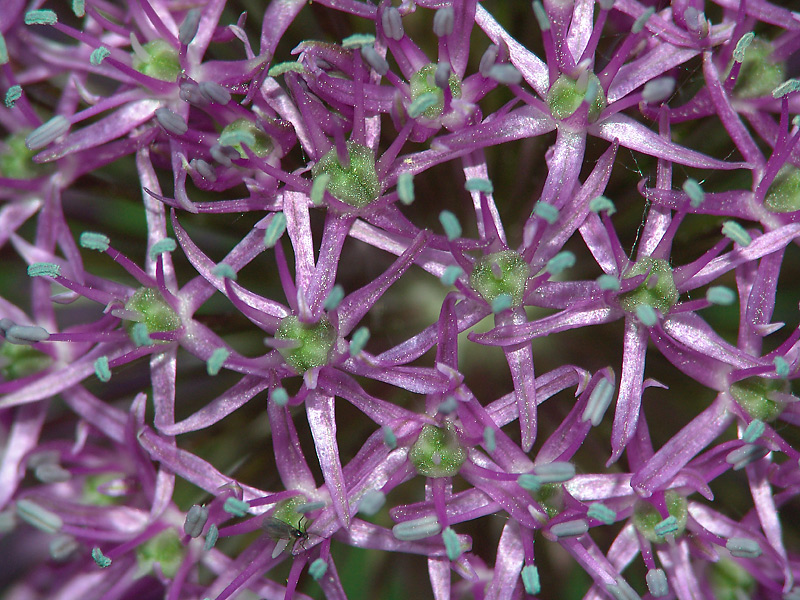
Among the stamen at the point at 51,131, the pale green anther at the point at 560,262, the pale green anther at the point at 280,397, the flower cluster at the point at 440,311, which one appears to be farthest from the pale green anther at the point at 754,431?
the stamen at the point at 51,131

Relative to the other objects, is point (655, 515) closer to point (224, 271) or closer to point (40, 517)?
point (224, 271)

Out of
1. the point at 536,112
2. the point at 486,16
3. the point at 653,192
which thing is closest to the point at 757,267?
the point at 653,192

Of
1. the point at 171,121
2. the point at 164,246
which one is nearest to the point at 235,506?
the point at 164,246

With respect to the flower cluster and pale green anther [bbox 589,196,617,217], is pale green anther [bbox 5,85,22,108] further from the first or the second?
pale green anther [bbox 589,196,617,217]

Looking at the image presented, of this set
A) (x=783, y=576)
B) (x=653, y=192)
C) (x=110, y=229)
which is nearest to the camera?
(x=653, y=192)

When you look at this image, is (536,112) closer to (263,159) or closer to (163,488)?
(263,159)

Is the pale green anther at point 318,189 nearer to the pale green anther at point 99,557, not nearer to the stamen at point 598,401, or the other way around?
the stamen at point 598,401

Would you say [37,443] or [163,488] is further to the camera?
[37,443]
